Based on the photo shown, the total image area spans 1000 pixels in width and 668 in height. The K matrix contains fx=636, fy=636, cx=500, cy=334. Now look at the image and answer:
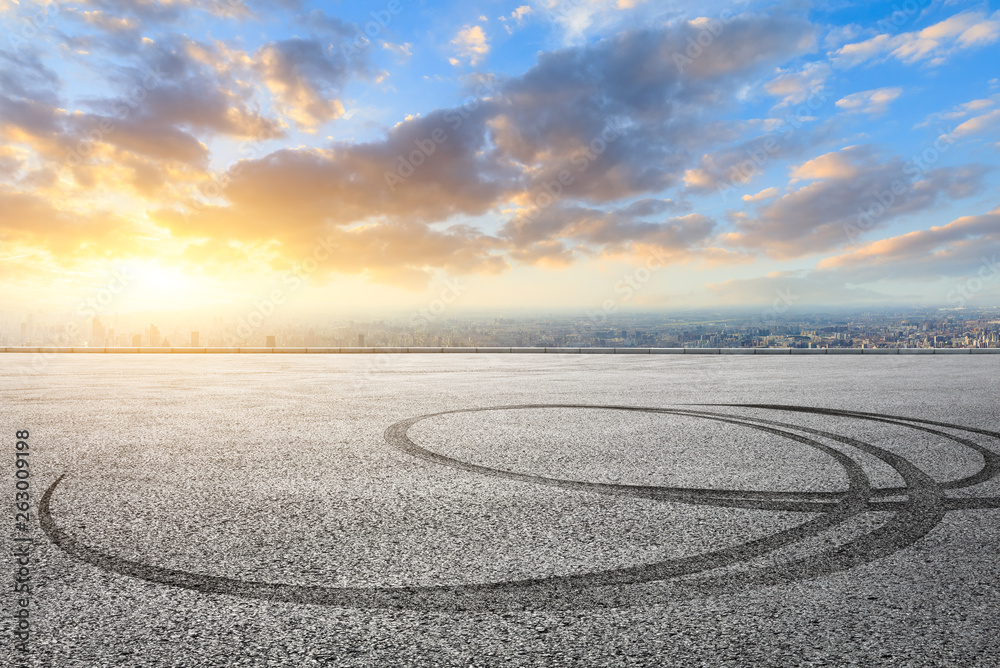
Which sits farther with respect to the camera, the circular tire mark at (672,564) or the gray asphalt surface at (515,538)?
the circular tire mark at (672,564)

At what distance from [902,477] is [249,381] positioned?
14018mm

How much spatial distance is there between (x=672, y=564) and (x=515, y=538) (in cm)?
108

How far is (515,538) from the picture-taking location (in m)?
4.45

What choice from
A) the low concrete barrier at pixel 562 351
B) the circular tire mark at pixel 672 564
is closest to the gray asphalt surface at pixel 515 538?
the circular tire mark at pixel 672 564

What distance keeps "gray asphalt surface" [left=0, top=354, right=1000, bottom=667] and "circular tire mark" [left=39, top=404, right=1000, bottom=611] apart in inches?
0.9

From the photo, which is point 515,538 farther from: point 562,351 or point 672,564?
point 562,351

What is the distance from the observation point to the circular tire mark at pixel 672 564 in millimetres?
3494

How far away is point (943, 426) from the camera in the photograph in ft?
29.6

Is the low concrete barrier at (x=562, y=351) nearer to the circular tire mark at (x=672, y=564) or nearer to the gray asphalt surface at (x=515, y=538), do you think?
the gray asphalt surface at (x=515, y=538)

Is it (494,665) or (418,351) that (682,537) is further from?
(418,351)

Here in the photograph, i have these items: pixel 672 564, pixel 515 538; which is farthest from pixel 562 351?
pixel 672 564

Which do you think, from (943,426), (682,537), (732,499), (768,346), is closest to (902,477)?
(732,499)

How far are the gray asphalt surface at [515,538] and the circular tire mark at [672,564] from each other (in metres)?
0.02

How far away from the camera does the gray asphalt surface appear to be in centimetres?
305
